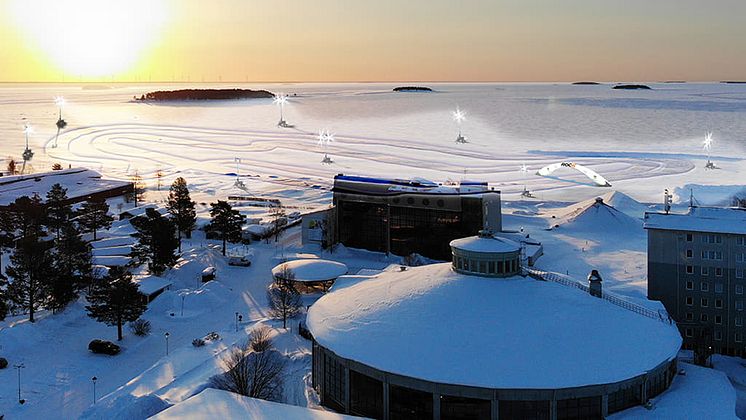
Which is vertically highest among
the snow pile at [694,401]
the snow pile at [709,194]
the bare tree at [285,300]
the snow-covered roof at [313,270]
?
the snow pile at [709,194]

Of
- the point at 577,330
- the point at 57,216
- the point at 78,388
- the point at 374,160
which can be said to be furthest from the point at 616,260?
the point at 374,160

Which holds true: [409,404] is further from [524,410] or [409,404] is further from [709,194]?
[709,194]

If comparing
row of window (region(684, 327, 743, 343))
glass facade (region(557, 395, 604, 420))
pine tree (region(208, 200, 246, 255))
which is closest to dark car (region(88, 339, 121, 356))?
pine tree (region(208, 200, 246, 255))

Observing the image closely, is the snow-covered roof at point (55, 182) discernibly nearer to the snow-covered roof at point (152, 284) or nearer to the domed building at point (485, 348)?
the snow-covered roof at point (152, 284)

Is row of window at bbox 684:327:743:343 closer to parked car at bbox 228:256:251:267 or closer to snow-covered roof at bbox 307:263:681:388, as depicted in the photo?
snow-covered roof at bbox 307:263:681:388

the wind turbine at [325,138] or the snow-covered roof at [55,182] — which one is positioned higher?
the wind turbine at [325,138]

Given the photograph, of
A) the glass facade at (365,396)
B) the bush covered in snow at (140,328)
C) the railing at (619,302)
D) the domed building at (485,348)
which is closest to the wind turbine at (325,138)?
the bush covered in snow at (140,328)
